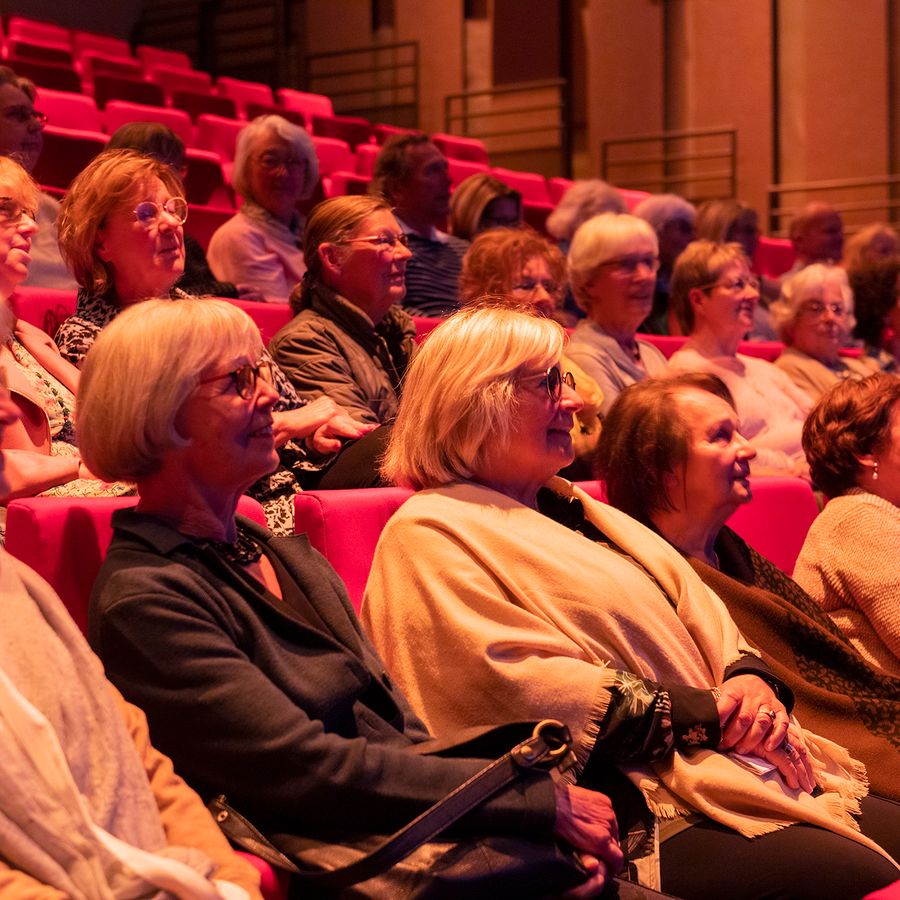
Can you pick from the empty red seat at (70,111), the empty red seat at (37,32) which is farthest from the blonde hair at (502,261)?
the empty red seat at (37,32)

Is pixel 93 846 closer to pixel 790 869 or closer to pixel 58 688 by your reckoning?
pixel 58 688

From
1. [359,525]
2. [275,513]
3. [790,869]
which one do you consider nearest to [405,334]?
[275,513]

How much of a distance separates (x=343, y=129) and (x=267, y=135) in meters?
3.36

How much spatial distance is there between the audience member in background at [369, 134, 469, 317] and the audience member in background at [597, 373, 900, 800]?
1577 mm

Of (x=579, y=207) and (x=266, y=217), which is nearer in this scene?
(x=266, y=217)

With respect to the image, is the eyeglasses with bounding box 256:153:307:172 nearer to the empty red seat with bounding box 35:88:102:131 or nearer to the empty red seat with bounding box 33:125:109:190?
the empty red seat with bounding box 33:125:109:190

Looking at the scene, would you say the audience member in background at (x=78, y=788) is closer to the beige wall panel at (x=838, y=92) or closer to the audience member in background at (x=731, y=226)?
the audience member in background at (x=731, y=226)

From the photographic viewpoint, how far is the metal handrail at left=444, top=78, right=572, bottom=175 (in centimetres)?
820

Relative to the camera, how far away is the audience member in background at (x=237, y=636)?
1260 millimetres

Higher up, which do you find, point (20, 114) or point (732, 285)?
point (20, 114)

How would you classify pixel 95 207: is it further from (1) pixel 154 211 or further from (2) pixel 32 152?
(2) pixel 32 152

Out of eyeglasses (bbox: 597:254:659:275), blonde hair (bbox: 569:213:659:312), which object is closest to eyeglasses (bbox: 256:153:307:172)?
blonde hair (bbox: 569:213:659:312)

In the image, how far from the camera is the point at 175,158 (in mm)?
3338

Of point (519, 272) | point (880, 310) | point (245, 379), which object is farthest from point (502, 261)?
point (880, 310)
